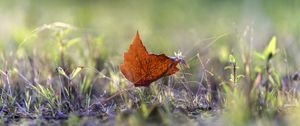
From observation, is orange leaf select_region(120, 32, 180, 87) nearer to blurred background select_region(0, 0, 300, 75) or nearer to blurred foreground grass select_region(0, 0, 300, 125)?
blurred foreground grass select_region(0, 0, 300, 125)

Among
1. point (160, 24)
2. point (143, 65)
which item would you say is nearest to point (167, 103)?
point (143, 65)

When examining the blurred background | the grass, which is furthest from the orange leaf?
the blurred background

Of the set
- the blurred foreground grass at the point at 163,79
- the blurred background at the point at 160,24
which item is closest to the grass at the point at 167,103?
the blurred foreground grass at the point at 163,79

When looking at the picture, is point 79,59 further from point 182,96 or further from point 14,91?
point 182,96

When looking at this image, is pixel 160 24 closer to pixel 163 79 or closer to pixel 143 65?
pixel 163 79

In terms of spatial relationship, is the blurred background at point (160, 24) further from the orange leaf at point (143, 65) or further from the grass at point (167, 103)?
the orange leaf at point (143, 65)

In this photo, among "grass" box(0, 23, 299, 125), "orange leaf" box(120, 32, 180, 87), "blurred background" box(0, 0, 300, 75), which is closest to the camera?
"grass" box(0, 23, 299, 125)
